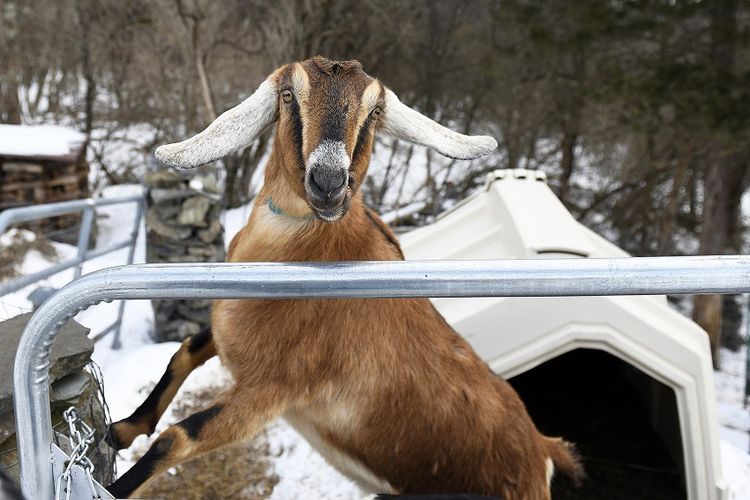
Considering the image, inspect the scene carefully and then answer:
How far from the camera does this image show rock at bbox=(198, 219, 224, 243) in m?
5.28

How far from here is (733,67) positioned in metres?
7.53

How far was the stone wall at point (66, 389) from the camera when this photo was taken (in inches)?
67.7

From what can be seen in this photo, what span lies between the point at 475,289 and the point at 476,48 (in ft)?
36.6

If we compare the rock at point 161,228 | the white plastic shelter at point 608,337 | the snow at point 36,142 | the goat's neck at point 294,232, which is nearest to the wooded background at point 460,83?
the snow at point 36,142

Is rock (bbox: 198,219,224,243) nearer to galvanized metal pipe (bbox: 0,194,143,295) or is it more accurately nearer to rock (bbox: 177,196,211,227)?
rock (bbox: 177,196,211,227)

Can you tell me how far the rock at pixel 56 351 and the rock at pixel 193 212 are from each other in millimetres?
3111

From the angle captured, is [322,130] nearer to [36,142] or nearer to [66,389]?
[66,389]

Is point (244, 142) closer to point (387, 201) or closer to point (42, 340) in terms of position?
point (42, 340)

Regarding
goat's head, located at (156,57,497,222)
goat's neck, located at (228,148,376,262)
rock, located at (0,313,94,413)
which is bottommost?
rock, located at (0,313,94,413)

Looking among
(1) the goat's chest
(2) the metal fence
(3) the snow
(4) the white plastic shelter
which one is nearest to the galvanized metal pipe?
(2) the metal fence

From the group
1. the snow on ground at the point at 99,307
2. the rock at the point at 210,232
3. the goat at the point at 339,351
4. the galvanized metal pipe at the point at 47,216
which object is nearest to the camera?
the goat at the point at 339,351

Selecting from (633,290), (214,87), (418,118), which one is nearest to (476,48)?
Result: (214,87)

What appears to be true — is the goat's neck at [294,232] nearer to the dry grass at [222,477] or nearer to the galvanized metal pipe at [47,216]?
the galvanized metal pipe at [47,216]

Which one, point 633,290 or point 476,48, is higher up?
point 476,48
